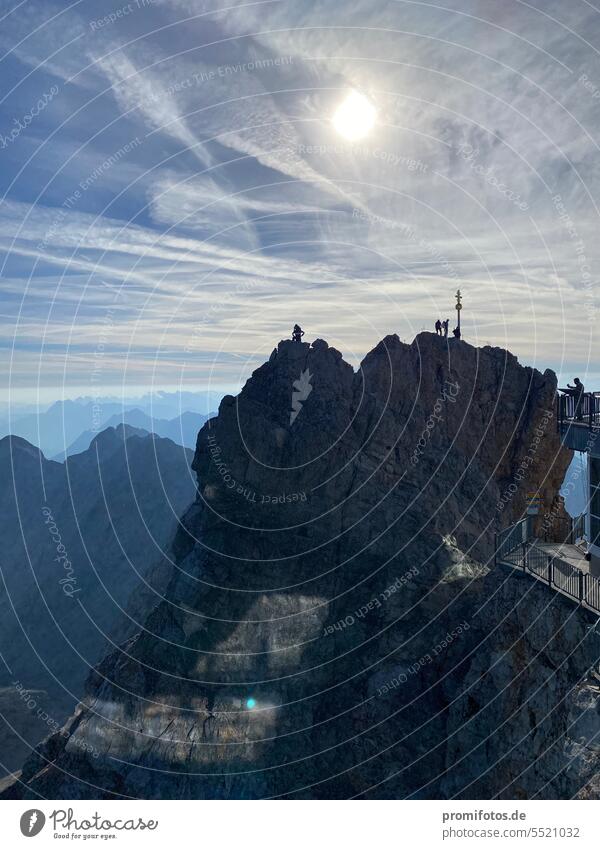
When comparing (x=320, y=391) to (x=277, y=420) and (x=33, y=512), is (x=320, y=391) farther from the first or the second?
(x=33, y=512)

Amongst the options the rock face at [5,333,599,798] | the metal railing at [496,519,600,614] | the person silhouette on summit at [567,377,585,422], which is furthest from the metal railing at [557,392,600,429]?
the rock face at [5,333,599,798]

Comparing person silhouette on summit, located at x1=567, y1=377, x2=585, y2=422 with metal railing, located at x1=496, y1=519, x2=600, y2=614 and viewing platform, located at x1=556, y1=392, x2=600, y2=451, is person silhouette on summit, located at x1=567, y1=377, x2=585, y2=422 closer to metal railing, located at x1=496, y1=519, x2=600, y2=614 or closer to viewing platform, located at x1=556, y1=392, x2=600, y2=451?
viewing platform, located at x1=556, y1=392, x2=600, y2=451

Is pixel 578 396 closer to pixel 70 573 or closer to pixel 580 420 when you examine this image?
pixel 580 420

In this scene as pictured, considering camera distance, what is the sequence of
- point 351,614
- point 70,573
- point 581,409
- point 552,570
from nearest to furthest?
1. point 552,570
2. point 581,409
3. point 351,614
4. point 70,573

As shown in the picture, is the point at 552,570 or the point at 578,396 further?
the point at 578,396

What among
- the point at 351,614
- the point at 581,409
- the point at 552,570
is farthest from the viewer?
the point at 351,614

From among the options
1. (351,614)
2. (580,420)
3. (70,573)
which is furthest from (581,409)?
(70,573)

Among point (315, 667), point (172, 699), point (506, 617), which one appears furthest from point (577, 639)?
point (172, 699)
